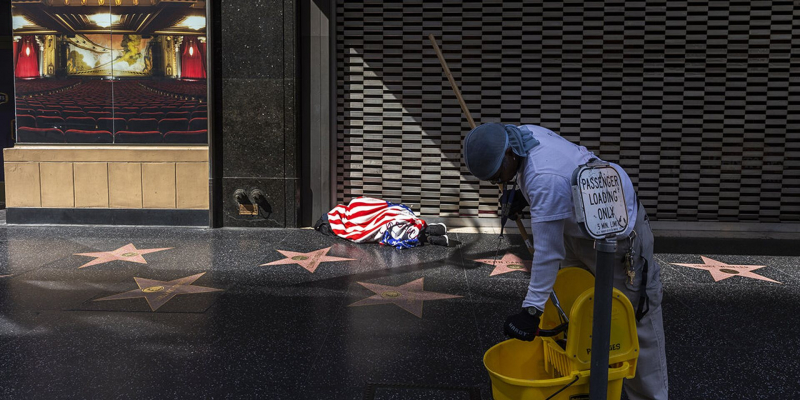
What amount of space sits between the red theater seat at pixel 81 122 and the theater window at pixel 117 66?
0.04 ft

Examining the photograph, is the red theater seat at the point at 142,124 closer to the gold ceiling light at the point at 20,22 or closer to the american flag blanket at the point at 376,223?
the gold ceiling light at the point at 20,22

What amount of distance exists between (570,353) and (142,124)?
714 cm

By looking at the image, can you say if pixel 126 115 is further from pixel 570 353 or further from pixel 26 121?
pixel 570 353

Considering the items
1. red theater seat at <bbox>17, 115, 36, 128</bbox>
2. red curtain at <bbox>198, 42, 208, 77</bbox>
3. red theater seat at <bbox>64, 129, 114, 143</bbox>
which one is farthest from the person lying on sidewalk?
red theater seat at <bbox>17, 115, 36, 128</bbox>

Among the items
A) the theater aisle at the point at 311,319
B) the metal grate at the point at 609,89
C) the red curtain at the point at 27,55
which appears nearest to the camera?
the theater aisle at the point at 311,319

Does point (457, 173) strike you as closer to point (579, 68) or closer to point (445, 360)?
point (579, 68)

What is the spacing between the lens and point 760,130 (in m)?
8.12

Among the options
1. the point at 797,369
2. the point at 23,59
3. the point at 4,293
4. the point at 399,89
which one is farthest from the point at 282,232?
the point at 797,369

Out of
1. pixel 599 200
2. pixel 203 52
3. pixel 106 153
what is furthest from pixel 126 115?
pixel 599 200

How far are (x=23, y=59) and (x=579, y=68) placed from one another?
683 cm

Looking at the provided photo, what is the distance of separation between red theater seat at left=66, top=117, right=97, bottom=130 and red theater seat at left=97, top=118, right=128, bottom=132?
75 mm

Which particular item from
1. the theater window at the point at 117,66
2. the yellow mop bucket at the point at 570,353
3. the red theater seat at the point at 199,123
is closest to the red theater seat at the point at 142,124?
the theater window at the point at 117,66

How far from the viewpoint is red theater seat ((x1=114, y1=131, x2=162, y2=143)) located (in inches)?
326

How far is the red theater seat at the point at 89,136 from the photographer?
832cm
